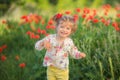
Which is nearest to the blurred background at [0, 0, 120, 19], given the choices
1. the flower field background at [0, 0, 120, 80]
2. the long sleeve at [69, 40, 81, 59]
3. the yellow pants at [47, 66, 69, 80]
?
the flower field background at [0, 0, 120, 80]

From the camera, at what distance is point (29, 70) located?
6.66m

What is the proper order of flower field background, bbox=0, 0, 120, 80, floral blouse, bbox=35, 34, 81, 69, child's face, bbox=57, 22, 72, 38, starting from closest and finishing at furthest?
child's face, bbox=57, 22, 72, 38 < floral blouse, bbox=35, 34, 81, 69 < flower field background, bbox=0, 0, 120, 80

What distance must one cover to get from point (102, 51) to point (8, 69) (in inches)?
63.3

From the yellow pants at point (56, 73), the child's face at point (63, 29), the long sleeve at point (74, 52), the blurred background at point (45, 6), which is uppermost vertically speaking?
the blurred background at point (45, 6)

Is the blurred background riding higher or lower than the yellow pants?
higher

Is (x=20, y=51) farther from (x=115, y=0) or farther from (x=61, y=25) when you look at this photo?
(x=115, y=0)

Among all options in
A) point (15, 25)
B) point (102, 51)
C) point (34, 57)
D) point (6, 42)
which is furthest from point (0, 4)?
point (102, 51)

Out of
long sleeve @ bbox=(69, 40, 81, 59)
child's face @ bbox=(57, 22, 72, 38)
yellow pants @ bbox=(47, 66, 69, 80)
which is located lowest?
yellow pants @ bbox=(47, 66, 69, 80)

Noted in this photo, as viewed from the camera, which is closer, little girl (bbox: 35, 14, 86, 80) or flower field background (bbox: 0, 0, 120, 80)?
little girl (bbox: 35, 14, 86, 80)

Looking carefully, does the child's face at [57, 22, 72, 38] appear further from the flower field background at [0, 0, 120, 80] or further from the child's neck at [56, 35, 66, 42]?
the flower field background at [0, 0, 120, 80]

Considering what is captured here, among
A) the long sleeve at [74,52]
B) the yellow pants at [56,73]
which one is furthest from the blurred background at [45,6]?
the long sleeve at [74,52]

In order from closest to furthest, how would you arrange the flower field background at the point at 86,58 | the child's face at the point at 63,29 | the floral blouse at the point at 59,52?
the child's face at the point at 63,29, the floral blouse at the point at 59,52, the flower field background at the point at 86,58

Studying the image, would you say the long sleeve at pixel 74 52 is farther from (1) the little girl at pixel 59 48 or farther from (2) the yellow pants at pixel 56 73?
(2) the yellow pants at pixel 56 73

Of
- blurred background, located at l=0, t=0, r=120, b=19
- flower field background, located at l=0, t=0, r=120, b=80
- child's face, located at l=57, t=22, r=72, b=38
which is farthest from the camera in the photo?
blurred background, located at l=0, t=0, r=120, b=19
